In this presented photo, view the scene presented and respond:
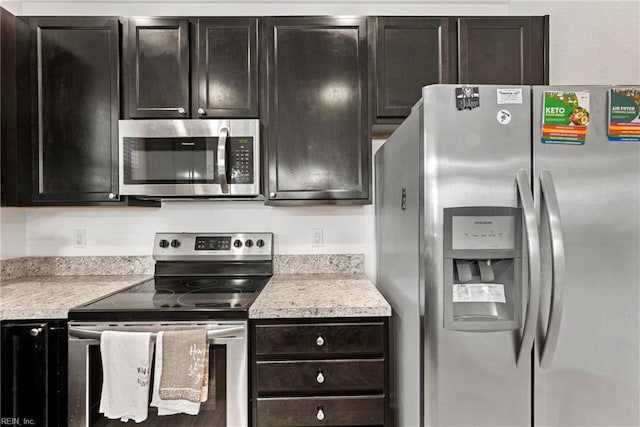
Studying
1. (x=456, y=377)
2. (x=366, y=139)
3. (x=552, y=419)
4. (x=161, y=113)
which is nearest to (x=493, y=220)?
(x=456, y=377)

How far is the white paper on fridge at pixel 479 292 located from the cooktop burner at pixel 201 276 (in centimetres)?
85

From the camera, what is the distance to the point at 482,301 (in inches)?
47.6

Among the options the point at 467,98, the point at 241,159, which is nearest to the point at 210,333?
the point at 241,159

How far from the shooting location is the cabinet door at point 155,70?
191 cm

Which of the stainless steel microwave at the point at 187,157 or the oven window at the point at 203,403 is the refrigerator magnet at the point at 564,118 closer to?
the stainless steel microwave at the point at 187,157

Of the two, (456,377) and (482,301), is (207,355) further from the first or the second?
(482,301)

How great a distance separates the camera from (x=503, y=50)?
75.1 inches

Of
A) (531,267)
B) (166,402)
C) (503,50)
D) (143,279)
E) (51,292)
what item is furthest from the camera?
(143,279)

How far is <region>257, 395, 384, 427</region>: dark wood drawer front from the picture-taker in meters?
1.49

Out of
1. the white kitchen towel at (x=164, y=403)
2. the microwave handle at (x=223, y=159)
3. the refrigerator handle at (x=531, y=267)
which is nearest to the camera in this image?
the refrigerator handle at (x=531, y=267)

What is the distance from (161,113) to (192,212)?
0.62 metres

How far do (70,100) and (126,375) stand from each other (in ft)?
4.73

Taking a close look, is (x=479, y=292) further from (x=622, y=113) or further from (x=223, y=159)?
(x=223, y=159)

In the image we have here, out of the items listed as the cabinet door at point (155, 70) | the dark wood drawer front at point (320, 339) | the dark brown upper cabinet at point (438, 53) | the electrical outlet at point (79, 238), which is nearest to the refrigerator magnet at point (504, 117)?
the dark brown upper cabinet at point (438, 53)
